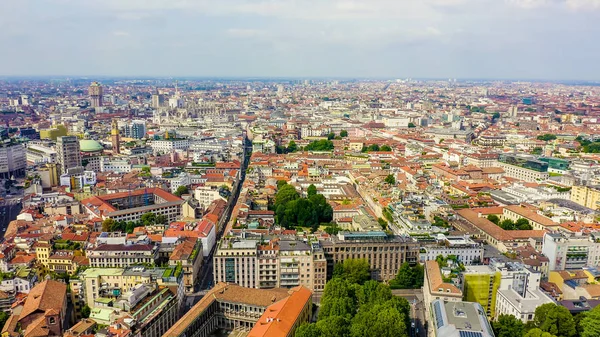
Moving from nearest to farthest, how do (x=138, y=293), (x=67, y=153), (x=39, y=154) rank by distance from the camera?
(x=138, y=293) → (x=67, y=153) → (x=39, y=154)

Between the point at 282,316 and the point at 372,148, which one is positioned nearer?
the point at 282,316

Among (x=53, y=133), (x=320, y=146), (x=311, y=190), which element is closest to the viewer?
(x=311, y=190)

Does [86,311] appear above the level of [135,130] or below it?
below

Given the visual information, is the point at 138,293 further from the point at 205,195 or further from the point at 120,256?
the point at 205,195

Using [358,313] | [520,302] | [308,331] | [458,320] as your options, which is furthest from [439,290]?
[308,331]

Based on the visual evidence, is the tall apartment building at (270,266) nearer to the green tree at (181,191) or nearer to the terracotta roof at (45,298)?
the terracotta roof at (45,298)

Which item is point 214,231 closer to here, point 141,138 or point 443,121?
point 141,138

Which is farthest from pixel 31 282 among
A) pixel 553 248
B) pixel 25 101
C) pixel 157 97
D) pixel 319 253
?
pixel 25 101
